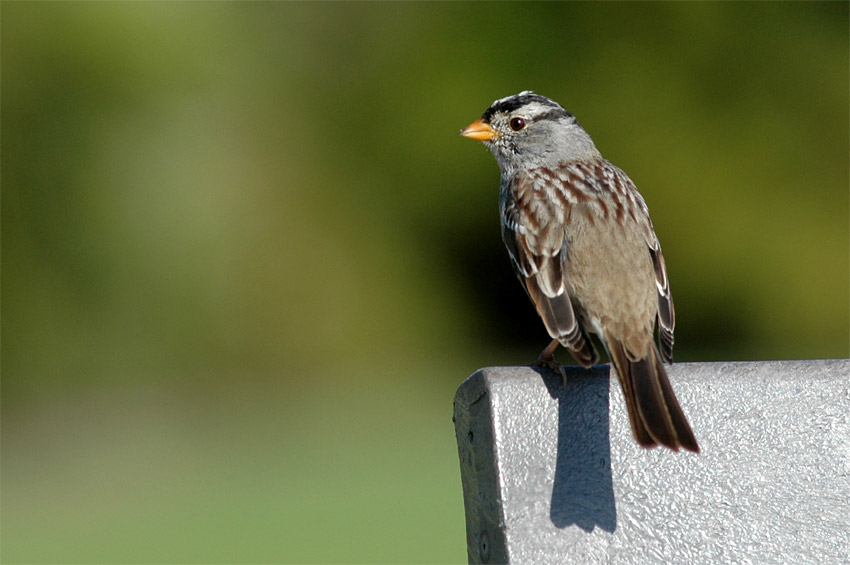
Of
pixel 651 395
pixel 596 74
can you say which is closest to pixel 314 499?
pixel 596 74

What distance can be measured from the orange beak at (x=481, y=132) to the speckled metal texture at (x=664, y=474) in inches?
74.5

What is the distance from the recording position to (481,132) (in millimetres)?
4250

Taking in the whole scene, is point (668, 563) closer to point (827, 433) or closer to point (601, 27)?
point (827, 433)

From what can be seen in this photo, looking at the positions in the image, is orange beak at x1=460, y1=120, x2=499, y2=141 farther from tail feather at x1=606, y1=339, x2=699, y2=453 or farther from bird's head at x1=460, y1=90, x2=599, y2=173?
tail feather at x1=606, y1=339, x2=699, y2=453

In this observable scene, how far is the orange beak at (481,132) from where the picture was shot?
4227mm

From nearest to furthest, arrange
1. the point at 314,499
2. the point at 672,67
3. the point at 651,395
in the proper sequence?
the point at 651,395
the point at 314,499
the point at 672,67

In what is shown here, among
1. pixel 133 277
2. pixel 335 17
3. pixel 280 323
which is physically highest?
pixel 335 17

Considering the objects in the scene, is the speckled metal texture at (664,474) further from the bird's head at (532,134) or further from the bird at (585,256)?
the bird's head at (532,134)

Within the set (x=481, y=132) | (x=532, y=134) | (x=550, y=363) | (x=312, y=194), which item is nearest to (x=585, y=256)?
(x=550, y=363)

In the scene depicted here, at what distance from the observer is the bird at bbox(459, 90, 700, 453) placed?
2762mm

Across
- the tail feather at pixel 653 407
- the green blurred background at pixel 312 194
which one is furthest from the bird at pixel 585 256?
the green blurred background at pixel 312 194

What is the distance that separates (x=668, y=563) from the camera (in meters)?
2.26

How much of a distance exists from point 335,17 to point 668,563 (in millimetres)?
9448

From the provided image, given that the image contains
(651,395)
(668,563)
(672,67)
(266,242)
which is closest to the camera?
(668,563)
